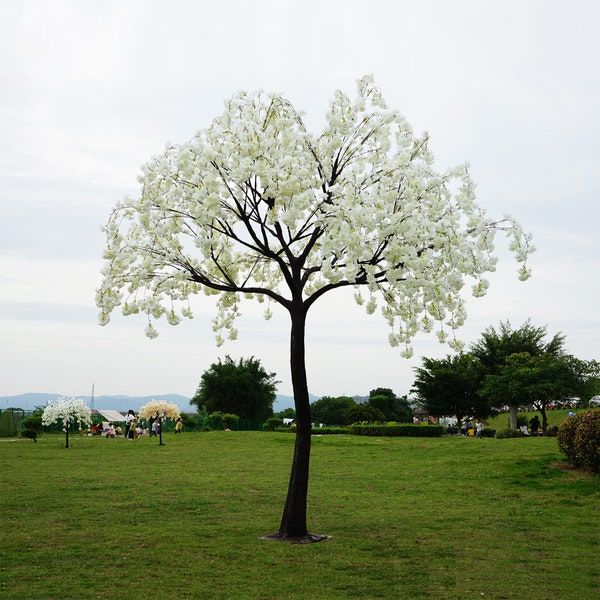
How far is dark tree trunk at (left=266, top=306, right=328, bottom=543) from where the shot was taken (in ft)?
43.5

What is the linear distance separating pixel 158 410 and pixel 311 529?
26972 mm

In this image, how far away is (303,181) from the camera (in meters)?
12.4

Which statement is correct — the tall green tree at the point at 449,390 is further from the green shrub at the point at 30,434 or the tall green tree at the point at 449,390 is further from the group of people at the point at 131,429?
the green shrub at the point at 30,434

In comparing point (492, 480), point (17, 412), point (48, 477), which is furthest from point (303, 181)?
point (17, 412)

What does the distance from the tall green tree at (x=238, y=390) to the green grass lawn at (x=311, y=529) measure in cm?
5007

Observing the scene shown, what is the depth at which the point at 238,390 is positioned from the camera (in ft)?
256

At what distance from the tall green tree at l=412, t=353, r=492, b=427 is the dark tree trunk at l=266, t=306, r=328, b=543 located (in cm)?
5066

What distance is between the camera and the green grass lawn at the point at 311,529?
400 inches

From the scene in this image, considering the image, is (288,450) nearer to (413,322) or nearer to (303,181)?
(413,322)

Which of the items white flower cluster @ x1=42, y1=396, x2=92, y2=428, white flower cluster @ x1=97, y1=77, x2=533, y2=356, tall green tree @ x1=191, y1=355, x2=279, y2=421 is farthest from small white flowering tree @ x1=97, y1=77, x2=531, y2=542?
tall green tree @ x1=191, y1=355, x2=279, y2=421

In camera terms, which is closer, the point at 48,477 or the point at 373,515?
the point at 373,515

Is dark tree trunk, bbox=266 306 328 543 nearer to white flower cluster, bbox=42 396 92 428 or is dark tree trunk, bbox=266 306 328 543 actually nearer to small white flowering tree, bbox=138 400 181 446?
white flower cluster, bbox=42 396 92 428

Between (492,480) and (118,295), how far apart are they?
1409 centimetres

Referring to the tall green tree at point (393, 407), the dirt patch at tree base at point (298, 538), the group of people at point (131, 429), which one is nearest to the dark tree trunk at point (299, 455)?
the dirt patch at tree base at point (298, 538)
